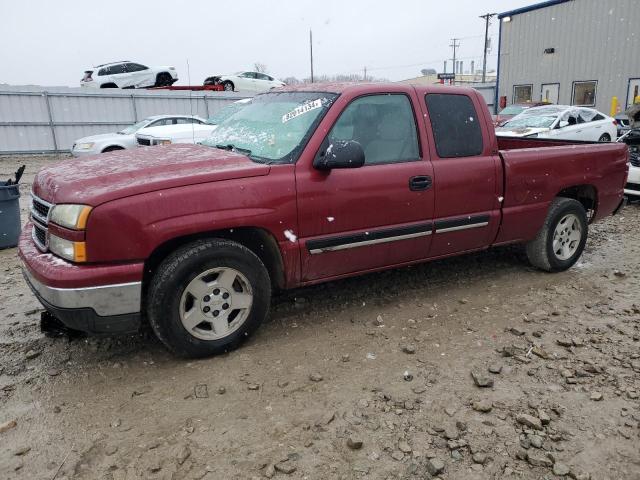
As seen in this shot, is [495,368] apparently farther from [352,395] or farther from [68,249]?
[68,249]

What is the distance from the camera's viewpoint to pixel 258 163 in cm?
338

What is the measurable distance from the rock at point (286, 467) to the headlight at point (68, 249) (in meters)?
1.56

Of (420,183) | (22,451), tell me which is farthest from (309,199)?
(22,451)

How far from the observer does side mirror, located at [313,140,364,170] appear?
3.26 m

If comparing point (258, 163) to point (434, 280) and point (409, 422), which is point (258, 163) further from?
point (434, 280)

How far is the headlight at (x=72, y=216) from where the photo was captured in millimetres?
2771

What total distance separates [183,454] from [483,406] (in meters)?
1.61

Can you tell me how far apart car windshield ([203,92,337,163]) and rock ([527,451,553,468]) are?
2.22m

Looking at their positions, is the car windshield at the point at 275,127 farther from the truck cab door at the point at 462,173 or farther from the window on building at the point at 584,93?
the window on building at the point at 584,93

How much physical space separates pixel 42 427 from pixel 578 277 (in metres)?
4.65

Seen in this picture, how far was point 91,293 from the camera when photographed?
2.81 m

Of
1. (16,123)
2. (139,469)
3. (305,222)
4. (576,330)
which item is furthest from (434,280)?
(16,123)

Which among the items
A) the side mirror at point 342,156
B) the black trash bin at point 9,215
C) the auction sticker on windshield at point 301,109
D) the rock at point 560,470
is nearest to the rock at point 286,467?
the rock at point 560,470

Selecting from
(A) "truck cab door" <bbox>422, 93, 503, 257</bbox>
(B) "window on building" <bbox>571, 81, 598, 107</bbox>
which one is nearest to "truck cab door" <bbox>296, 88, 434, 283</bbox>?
(A) "truck cab door" <bbox>422, 93, 503, 257</bbox>
